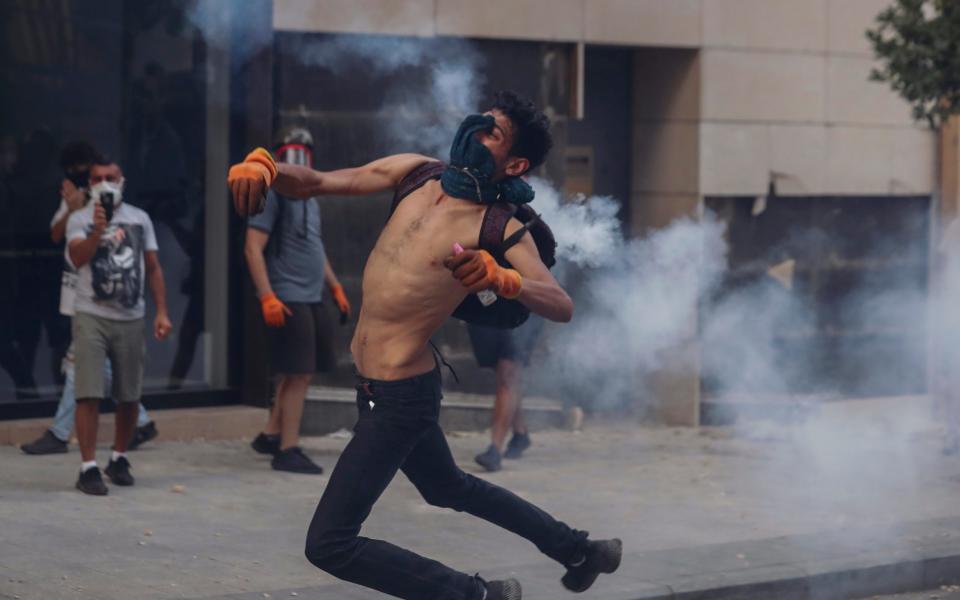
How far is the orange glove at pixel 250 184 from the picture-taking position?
519 cm

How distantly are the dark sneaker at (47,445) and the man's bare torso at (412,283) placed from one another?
4044mm

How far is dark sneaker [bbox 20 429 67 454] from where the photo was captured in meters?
9.10

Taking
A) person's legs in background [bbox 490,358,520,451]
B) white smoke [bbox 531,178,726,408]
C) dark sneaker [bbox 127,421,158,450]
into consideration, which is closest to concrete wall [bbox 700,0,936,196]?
white smoke [bbox 531,178,726,408]

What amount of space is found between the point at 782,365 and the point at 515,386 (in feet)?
10.6

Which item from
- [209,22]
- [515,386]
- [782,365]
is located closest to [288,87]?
[209,22]

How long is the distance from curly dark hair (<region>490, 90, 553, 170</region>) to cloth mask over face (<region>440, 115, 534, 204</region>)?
0.07 m

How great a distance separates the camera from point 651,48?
1152 centimetres

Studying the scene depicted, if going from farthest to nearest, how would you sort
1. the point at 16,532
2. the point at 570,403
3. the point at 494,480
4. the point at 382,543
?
the point at 570,403
the point at 494,480
the point at 16,532
the point at 382,543

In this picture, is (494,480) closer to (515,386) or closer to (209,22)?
(515,386)

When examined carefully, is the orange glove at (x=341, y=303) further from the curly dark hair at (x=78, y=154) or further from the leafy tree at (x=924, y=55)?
the leafy tree at (x=924, y=55)

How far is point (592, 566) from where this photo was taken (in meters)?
6.04

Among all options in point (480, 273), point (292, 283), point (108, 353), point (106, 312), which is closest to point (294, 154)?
point (292, 283)

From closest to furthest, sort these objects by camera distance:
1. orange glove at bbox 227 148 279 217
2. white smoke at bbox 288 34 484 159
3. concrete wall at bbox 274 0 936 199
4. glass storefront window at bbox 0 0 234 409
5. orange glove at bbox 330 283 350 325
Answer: orange glove at bbox 227 148 279 217 < orange glove at bbox 330 283 350 325 < glass storefront window at bbox 0 0 234 409 < white smoke at bbox 288 34 484 159 < concrete wall at bbox 274 0 936 199

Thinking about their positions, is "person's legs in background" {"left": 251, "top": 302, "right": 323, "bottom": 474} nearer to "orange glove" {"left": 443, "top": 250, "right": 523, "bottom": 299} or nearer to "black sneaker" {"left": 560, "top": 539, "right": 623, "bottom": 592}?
"black sneaker" {"left": 560, "top": 539, "right": 623, "bottom": 592}
